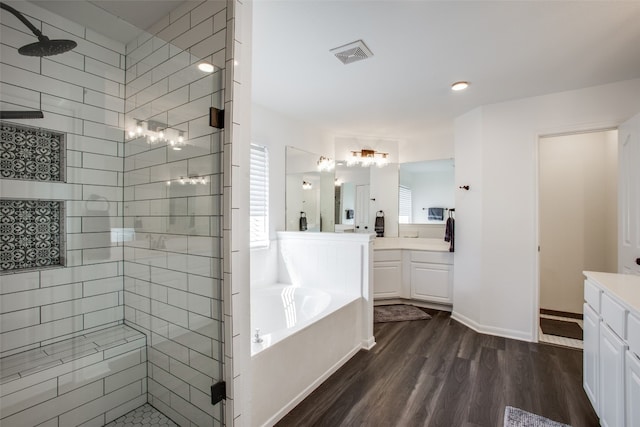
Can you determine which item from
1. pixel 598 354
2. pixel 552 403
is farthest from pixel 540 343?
pixel 598 354

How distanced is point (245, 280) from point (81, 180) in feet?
3.79

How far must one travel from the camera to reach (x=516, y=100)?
3029 millimetres

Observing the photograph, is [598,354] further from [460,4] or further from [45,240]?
[45,240]

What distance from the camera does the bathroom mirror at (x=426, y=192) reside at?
4.20 m

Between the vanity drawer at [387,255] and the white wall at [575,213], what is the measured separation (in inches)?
72.7

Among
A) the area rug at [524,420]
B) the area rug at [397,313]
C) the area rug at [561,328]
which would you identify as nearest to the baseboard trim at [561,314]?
the area rug at [561,328]

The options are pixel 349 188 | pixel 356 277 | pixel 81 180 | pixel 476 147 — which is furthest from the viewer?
pixel 349 188

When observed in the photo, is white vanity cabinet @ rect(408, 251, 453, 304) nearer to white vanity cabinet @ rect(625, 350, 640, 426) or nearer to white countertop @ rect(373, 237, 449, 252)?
white countertop @ rect(373, 237, 449, 252)

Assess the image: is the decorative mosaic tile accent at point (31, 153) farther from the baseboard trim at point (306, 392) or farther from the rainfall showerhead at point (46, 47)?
the baseboard trim at point (306, 392)

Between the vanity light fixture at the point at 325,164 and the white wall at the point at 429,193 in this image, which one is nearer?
the vanity light fixture at the point at 325,164

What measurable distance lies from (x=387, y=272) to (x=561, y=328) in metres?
2.00

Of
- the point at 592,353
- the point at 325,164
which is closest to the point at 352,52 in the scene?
the point at 325,164

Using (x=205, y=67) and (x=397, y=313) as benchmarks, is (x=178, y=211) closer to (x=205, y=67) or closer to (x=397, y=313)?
(x=205, y=67)

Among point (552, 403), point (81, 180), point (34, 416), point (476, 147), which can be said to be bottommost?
point (552, 403)
